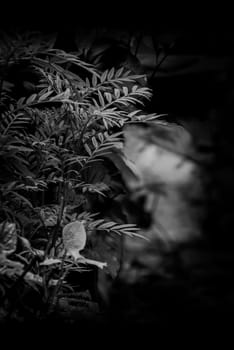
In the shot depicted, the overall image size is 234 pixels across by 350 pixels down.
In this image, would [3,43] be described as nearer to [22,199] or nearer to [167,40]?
[22,199]

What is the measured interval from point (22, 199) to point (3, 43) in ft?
0.98

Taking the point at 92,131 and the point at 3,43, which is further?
the point at 92,131

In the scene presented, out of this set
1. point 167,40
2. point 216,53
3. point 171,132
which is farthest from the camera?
point 171,132

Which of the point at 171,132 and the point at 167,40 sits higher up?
the point at 167,40

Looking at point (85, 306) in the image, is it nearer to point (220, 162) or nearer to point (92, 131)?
point (92, 131)

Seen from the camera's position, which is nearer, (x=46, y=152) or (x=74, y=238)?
(x=74, y=238)

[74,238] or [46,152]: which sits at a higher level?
[46,152]

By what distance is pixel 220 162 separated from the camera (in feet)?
6.70

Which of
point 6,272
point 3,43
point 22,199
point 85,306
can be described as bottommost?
point 85,306

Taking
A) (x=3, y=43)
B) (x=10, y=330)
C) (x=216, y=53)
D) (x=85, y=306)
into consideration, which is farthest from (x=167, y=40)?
(x=10, y=330)

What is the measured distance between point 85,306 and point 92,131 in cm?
39

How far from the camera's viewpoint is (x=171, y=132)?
2189 millimetres

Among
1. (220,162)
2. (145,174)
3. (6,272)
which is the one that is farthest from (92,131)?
(145,174)

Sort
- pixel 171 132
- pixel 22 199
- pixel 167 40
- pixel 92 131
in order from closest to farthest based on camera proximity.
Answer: pixel 22 199 < pixel 92 131 < pixel 167 40 < pixel 171 132
